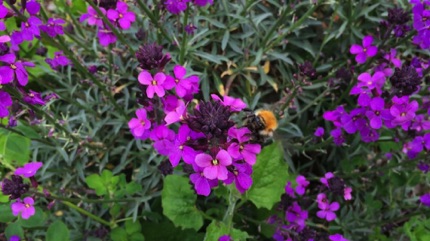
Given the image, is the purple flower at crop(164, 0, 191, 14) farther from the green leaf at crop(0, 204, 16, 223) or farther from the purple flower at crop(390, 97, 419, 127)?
the green leaf at crop(0, 204, 16, 223)

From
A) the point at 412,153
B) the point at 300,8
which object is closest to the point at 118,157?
the point at 300,8

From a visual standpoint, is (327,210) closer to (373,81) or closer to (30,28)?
(373,81)

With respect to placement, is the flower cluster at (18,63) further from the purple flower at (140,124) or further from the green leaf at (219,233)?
the green leaf at (219,233)

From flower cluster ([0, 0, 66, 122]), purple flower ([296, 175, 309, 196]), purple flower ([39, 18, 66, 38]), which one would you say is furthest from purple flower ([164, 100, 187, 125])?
purple flower ([296, 175, 309, 196])

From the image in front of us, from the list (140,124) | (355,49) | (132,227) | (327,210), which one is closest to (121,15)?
(140,124)

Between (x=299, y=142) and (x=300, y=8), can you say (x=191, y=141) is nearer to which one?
(x=299, y=142)

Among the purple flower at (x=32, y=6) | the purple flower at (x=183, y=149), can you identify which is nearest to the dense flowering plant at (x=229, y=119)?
the purple flower at (x=32, y=6)
